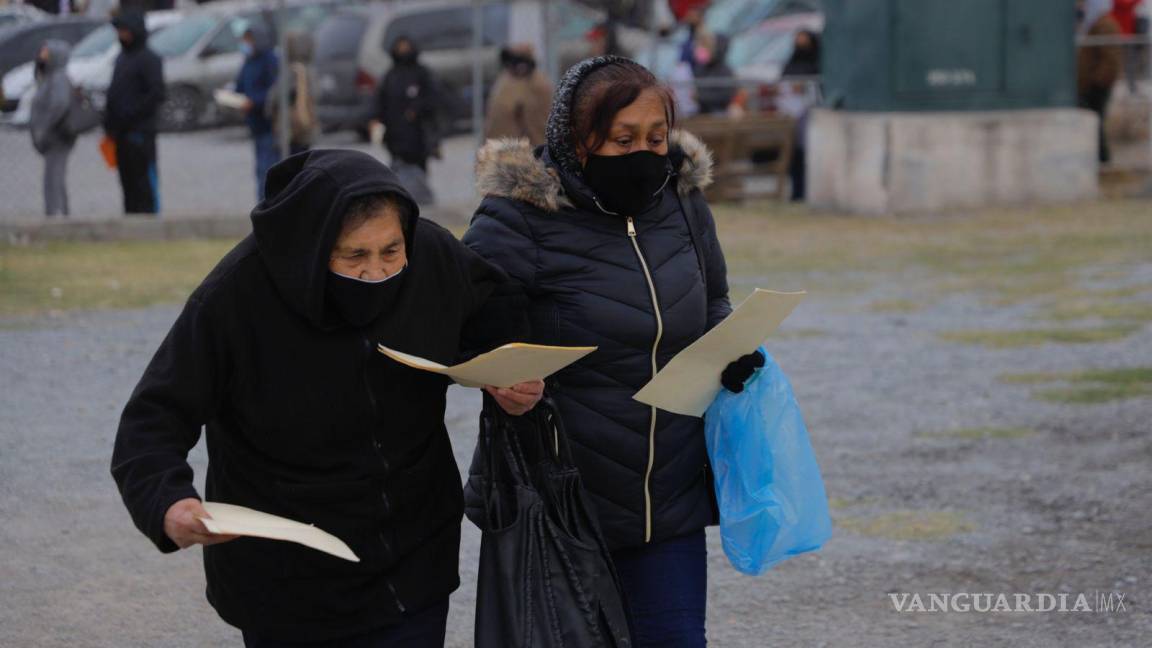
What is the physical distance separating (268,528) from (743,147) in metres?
14.6

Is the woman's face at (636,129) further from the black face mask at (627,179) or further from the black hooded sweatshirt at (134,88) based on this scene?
the black hooded sweatshirt at (134,88)

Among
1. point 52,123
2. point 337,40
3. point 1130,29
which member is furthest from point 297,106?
point 1130,29

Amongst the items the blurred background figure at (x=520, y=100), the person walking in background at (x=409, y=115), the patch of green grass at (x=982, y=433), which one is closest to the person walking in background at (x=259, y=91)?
the person walking in background at (x=409, y=115)

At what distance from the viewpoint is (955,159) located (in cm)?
1577

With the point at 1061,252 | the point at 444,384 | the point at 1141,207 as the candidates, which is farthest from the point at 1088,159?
the point at 444,384

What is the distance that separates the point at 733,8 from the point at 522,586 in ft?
83.1

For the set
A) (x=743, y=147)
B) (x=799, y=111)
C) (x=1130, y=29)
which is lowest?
(x=743, y=147)

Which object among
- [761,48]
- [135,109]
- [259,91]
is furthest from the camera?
[761,48]

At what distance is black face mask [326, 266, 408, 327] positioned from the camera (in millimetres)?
3141

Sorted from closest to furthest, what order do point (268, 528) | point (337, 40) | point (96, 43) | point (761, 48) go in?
point (268, 528) < point (96, 43) < point (337, 40) < point (761, 48)

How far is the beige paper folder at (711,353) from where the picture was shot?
3545mm

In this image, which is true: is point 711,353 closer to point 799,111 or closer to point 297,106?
point 297,106

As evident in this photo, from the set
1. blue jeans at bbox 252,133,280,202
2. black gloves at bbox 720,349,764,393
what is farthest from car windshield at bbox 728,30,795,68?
black gloves at bbox 720,349,764,393

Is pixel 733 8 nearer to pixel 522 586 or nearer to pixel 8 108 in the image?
pixel 8 108
